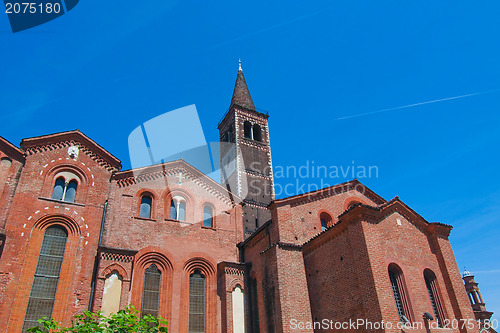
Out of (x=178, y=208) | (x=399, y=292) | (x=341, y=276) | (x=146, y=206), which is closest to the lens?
(x=399, y=292)

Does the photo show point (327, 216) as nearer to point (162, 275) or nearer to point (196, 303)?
point (196, 303)

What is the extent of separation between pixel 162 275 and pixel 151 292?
937 mm

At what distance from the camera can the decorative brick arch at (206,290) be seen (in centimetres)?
1734

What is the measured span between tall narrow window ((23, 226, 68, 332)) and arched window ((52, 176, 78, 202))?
1.55 meters

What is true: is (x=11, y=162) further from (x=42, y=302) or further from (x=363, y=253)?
(x=363, y=253)

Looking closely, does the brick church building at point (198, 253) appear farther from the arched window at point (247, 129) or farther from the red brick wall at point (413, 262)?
the arched window at point (247, 129)

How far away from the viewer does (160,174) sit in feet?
67.3

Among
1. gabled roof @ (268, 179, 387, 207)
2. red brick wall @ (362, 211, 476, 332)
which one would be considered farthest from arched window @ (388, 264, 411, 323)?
gabled roof @ (268, 179, 387, 207)

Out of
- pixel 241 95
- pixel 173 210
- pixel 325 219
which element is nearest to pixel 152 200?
pixel 173 210

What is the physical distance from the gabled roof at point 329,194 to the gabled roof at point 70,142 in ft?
29.0

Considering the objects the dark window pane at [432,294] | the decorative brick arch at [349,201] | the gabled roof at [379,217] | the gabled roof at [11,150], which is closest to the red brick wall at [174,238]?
the gabled roof at [11,150]

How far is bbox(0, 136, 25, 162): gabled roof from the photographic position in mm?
17288

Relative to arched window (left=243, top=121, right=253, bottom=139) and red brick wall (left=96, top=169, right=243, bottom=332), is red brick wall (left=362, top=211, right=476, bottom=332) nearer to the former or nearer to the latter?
red brick wall (left=96, top=169, right=243, bottom=332)

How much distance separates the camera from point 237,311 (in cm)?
1800
